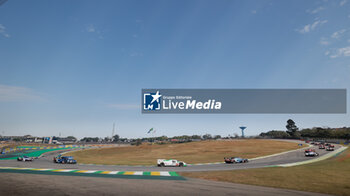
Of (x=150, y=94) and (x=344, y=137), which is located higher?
(x=150, y=94)

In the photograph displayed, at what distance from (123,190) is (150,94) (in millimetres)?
39211

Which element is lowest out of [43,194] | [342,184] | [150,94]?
[342,184]

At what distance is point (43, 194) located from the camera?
32.4 ft

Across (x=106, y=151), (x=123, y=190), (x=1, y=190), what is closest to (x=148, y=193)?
(x=123, y=190)

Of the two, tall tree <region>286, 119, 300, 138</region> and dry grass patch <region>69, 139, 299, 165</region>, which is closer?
dry grass patch <region>69, 139, 299, 165</region>

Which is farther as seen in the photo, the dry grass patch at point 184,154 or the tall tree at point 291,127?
the tall tree at point 291,127

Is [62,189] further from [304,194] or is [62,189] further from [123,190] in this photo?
[304,194]

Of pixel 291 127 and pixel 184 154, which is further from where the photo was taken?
pixel 291 127

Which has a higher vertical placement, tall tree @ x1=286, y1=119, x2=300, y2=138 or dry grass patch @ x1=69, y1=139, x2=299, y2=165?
tall tree @ x1=286, y1=119, x2=300, y2=138

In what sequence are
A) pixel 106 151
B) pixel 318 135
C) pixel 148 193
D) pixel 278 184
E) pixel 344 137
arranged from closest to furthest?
1. pixel 148 193
2. pixel 278 184
3. pixel 106 151
4. pixel 344 137
5. pixel 318 135

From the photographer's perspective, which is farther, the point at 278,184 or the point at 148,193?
the point at 278,184

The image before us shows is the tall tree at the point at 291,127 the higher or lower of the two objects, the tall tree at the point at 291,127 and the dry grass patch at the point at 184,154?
the higher

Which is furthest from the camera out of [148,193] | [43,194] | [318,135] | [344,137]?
[318,135]

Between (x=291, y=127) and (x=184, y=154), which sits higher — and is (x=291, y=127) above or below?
above
